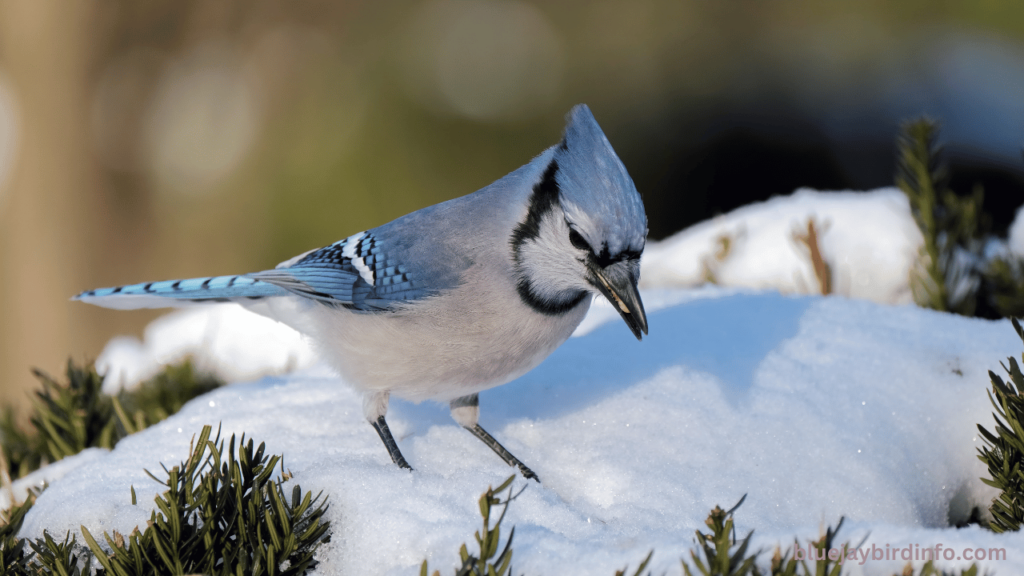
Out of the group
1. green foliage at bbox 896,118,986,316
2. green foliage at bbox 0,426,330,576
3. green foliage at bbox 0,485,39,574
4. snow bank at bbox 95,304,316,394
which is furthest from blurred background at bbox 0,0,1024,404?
green foliage at bbox 0,426,330,576

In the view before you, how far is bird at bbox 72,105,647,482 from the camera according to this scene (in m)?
1.45

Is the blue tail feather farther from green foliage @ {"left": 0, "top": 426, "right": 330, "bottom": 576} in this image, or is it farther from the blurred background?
the blurred background

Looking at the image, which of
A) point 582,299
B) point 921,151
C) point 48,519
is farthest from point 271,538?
point 921,151

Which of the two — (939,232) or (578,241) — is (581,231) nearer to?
(578,241)

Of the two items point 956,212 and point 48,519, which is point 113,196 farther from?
point 956,212

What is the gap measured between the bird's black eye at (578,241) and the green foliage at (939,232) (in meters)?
1.30

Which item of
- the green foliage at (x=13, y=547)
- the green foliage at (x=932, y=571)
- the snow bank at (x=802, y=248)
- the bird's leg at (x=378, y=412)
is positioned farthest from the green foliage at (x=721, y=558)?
the snow bank at (x=802, y=248)

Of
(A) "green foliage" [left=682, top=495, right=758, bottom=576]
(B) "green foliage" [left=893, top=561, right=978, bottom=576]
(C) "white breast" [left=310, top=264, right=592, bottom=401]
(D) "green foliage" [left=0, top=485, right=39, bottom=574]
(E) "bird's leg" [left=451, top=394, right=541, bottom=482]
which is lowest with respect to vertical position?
(E) "bird's leg" [left=451, top=394, right=541, bottom=482]

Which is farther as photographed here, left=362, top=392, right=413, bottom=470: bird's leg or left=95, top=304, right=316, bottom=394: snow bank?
left=95, top=304, right=316, bottom=394: snow bank

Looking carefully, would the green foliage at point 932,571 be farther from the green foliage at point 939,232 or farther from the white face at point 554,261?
the green foliage at point 939,232

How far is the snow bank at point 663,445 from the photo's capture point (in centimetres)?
120

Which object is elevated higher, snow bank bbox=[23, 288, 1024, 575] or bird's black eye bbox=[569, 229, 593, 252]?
bird's black eye bbox=[569, 229, 593, 252]

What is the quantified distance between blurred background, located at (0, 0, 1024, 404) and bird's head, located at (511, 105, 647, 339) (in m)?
2.77

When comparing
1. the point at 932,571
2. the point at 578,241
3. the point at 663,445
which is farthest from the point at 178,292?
the point at 932,571
